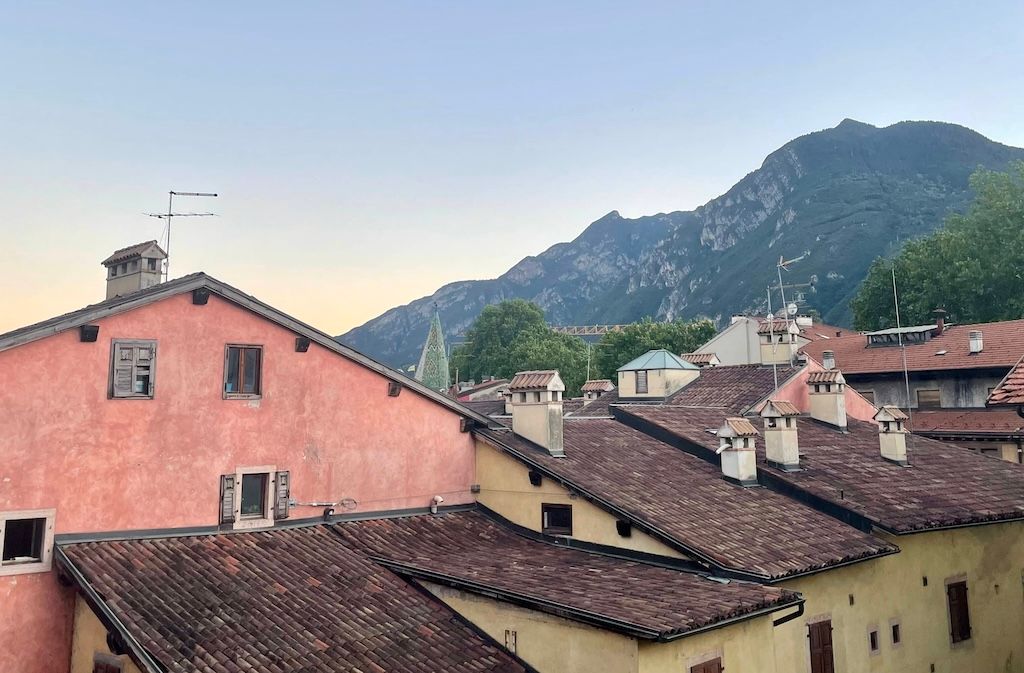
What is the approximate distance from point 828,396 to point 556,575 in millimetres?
16297

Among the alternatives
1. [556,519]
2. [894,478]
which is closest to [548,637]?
[556,519]

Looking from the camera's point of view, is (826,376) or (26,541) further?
(826,376)

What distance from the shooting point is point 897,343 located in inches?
1714

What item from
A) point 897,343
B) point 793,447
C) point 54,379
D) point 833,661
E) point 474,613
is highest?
point 897,343

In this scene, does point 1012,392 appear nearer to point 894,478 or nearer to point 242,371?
point 894,478

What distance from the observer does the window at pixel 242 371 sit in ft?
48.0

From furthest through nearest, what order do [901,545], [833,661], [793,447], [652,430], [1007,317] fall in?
[1007,317], [652,430], [793,447], [901,545], [833,661]

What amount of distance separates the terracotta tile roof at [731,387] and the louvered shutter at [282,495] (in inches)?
654

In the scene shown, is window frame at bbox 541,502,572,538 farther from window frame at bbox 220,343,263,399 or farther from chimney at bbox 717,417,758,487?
window frame at bbox 220,343,263,399

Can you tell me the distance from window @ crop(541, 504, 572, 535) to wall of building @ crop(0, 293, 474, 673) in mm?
2384

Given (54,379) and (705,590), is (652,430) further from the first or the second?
(54,379)

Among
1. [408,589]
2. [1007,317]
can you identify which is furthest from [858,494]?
[1007,317]

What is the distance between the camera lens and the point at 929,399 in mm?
39250

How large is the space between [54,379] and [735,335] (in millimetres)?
46018
